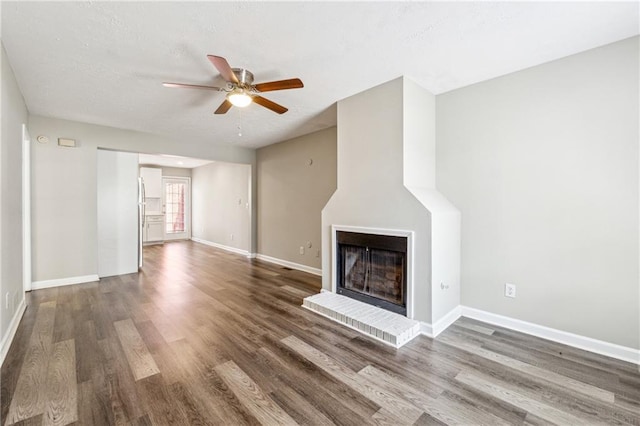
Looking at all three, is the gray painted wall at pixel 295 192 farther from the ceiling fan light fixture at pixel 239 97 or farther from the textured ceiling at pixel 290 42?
the ceiling fan light fixture at pixel 239 97

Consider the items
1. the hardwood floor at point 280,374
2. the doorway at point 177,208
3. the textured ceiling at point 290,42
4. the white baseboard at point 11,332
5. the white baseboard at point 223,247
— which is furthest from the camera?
the doorway at point 177,208

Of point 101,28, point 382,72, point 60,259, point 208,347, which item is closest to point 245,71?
point 101,28

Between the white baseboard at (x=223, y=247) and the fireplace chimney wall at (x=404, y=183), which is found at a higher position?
the fireplace chimney wall at (x=404, y=183)

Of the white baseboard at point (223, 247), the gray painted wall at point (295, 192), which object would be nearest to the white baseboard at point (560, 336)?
the gray painted wall at point (295, 192)

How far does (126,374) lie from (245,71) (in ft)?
8.72

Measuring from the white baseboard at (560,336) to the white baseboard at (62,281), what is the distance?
5405 mm

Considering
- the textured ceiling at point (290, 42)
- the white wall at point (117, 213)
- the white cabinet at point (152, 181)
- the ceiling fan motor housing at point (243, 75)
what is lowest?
the white wall at point (117, 213)

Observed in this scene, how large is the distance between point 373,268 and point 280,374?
1536 millimetres

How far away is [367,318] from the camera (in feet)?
8.98

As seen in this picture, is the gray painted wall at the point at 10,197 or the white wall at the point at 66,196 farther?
the white wall at the point at 66,196

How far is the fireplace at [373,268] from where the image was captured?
2.84m

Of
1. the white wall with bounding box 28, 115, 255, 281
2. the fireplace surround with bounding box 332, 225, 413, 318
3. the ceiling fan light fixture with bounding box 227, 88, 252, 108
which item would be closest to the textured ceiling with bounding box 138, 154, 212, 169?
the white wall with bounding box 28, 115, 255, 281

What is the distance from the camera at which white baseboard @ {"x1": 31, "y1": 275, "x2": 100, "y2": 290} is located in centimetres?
397

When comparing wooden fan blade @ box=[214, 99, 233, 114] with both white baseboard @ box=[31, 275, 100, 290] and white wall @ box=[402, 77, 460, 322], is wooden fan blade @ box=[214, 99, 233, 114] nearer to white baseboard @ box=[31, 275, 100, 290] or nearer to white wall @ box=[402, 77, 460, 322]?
white wall @ box=[402, 77, 460, 322]
